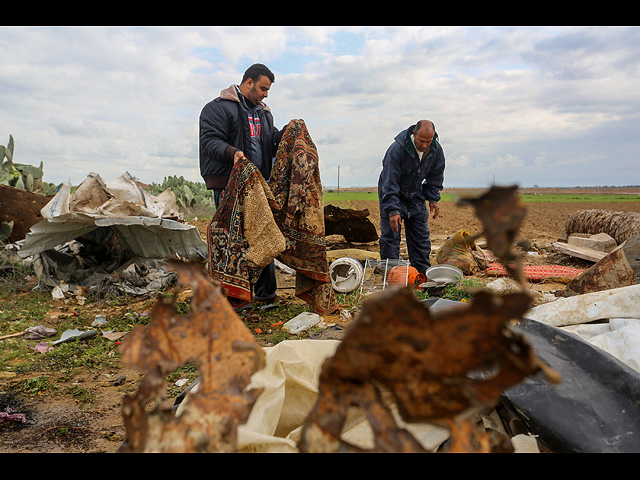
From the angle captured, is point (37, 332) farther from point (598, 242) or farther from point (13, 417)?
point (598, 242)

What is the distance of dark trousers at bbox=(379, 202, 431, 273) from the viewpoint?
19.1 ft

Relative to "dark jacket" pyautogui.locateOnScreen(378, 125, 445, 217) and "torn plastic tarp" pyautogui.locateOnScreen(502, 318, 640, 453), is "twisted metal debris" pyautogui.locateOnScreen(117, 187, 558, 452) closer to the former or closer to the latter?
"torn plastic tarp" pyautogui.locateOnScreen(502, 318, 640, 453)

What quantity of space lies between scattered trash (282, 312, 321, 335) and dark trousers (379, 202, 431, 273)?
1.86 meters

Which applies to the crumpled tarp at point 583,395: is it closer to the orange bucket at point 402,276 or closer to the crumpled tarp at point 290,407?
the crumpled tarp at point 290,407

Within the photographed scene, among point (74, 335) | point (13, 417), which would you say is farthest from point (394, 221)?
point (13, 417)

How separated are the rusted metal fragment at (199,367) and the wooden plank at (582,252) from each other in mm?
7630

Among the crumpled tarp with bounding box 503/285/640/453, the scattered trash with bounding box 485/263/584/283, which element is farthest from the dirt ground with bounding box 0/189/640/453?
the scattered trash with bounding box 485/263/584/283

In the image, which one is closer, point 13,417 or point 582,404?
point 582,404

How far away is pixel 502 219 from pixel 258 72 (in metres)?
4.30

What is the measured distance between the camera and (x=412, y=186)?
5.79 meters

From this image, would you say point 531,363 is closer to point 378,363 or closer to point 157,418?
point 378,363

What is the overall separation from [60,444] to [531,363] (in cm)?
263

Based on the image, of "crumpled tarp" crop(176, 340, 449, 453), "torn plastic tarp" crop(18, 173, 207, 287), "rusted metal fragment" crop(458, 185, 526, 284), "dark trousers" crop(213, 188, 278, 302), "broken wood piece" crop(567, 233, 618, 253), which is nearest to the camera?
"rusted metal fragment" crop(458, 185, 526, 284)

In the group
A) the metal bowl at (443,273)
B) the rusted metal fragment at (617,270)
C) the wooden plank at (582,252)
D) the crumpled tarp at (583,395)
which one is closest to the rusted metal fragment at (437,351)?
the crumpled tarp at (583,395)
